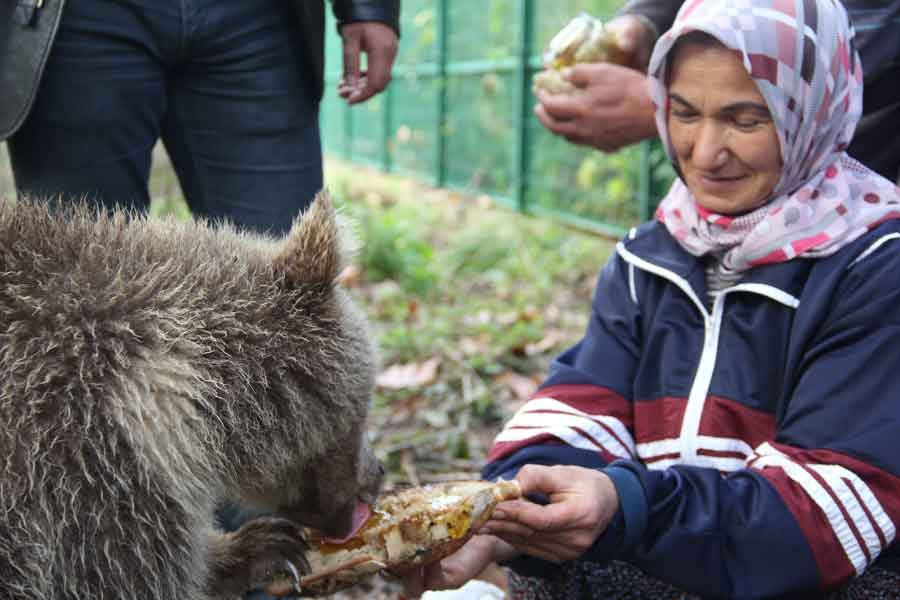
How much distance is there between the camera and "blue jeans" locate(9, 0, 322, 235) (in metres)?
2.88

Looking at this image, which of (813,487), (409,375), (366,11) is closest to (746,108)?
(813,487)

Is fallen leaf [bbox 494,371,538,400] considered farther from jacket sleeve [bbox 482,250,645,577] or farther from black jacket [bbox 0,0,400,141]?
black jacket [bbox 0,0,400,141]

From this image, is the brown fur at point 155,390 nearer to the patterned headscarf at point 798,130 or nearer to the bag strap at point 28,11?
the bag strap at point 28,11

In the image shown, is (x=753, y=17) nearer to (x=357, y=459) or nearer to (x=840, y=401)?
(x=840, y=401)

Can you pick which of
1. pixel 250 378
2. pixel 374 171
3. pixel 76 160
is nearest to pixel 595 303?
pixel 250 378

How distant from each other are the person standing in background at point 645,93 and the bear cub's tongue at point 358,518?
1.63 m

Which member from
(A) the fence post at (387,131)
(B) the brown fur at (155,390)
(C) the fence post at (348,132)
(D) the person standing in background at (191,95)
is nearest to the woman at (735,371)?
(B) the brown fur at (155,390)

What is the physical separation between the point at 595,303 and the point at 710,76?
76 centimetres

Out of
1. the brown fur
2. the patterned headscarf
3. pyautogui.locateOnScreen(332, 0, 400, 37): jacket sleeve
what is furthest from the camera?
pyautogui.locateOnScreen(332, 0, 400, 37): jacket sleeve

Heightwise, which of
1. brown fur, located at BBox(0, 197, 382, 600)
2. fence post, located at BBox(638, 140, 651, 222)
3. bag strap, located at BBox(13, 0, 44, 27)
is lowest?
fence post, located at BBox(638, 140, 651, 222)

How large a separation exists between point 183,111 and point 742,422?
1.95 meters

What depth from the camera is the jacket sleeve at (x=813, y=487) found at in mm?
2281

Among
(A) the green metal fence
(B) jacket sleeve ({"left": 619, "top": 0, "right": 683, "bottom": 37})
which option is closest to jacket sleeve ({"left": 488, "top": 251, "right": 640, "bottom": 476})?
(B) jacket sleeve ({"left": 619, "top": 0, "right": 683, "bottom": 37})

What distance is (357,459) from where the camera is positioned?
8.42 ft
